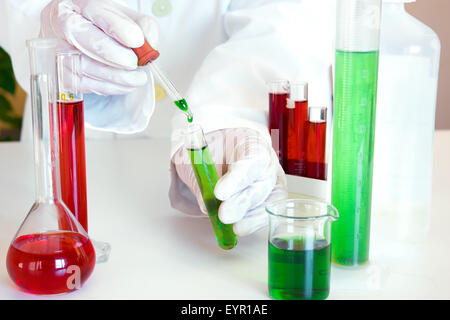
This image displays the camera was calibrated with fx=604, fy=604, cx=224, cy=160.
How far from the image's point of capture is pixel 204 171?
0.88 meters

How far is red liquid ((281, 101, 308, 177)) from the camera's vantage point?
3.65ft

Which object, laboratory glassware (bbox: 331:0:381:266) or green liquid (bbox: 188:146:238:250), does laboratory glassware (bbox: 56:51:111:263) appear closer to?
green liquid (bbox: 188:146:238:250)

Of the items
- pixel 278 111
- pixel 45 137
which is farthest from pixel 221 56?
pixel 45 137

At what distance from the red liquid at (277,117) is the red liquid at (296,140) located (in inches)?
0.5

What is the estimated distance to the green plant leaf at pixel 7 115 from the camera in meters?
3.24

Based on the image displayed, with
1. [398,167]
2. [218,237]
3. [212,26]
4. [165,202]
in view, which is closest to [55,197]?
[218,237]

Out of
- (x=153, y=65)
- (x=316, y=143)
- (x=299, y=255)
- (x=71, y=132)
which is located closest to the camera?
(x=299, y=255)

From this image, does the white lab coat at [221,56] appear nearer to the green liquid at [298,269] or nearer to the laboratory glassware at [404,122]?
the laboratory glassware at [404,122]

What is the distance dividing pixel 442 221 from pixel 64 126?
65 centimetres

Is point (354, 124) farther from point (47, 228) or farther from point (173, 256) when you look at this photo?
point (47, 228)

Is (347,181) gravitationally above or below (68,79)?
below

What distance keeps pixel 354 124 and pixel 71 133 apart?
0.39 metres

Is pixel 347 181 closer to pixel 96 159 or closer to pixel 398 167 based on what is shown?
pixel 398 167

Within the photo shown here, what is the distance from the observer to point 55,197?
2.60 ft
